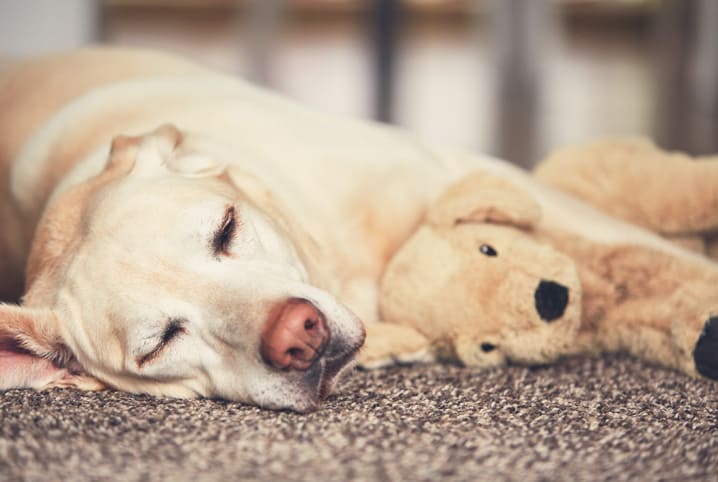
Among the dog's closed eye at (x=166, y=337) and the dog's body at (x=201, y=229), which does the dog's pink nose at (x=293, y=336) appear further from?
the dog's closed eye at (x=166, y=337)

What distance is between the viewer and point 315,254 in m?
Result: 1.68

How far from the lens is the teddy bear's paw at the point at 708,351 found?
1423 millimetres

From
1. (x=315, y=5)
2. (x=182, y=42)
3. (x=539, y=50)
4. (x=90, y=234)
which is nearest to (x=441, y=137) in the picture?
(x=539, y=50)

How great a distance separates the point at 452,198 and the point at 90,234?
2.38 feet

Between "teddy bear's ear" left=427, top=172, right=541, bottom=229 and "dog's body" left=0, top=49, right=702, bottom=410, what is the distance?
174 mm

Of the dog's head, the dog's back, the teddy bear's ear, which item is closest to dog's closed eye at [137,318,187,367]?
the dog's head

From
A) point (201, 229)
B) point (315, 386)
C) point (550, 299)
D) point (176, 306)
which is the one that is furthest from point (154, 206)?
point (550, 299)

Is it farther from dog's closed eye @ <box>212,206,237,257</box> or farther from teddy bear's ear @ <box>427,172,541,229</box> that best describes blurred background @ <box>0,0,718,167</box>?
dog's closed eye @ <box>212,206,237,257</box>

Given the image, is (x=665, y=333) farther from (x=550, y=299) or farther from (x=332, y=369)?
(x=332, y=369)

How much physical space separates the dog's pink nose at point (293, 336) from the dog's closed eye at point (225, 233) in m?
0.23

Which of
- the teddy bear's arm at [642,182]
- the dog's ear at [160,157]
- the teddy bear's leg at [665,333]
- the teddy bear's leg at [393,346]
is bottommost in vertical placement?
the teddy bear's leg at [393,346]

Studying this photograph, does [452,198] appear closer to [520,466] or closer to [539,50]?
[520,466]

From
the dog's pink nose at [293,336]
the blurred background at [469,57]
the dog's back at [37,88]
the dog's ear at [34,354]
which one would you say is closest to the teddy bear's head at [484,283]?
the dog's pink nose at [293,336]

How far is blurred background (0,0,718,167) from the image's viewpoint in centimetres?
630
